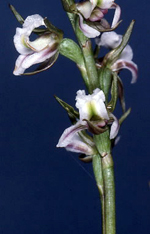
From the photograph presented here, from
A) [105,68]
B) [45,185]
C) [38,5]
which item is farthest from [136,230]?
[105,68]

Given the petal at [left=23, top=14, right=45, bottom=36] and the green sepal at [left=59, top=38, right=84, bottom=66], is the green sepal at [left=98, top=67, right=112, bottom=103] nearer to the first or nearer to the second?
the green sepal at [left=59, top=38, right=84, bottom=66]

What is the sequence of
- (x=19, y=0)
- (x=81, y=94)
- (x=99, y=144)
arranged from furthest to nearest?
(x=19, y=0), (x=99, y=144), (x=81, y=94)

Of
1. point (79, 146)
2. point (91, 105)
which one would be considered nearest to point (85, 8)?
point (91, 105)

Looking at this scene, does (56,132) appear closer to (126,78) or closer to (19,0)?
(126,78)

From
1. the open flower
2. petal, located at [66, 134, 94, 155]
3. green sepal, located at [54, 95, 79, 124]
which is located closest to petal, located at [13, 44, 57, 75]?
the open flower

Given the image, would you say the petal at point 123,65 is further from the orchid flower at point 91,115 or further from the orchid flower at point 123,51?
the orchid flower at point 91,115
